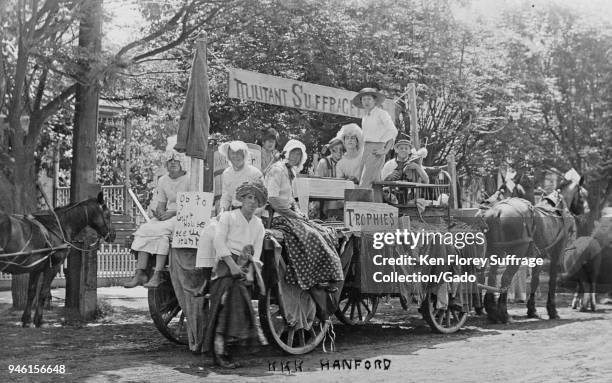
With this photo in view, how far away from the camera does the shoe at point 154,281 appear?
929 cm

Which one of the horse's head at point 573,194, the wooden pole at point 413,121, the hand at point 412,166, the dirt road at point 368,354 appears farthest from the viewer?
the horse's head at point 573,194

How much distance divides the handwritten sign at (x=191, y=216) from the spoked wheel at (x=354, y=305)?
2292 millimetres

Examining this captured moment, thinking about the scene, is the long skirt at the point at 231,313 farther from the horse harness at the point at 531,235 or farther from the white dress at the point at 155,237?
the horse harness at the point at 531,235

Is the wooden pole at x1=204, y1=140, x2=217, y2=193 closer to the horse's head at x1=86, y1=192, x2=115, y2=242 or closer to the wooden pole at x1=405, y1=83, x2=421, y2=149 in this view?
the horse's head at x1=86, y1=192, x2=115, y2=242

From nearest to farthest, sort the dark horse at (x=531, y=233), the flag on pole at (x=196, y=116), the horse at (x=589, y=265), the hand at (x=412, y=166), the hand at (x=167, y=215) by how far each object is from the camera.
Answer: the flag on pole at (x=196, y=116) → the hand at (x=167, y=215) → the hand at (x=412, y=166) → the dark horse at (x=531, y=233) → the horse at (x=589, y=265)

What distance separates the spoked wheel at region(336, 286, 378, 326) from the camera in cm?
1097

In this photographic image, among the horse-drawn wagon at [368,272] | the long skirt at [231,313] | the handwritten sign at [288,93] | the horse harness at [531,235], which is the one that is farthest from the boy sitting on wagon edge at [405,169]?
the long skirt at [231,313]

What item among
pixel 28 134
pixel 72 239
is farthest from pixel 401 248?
pixel 28 134

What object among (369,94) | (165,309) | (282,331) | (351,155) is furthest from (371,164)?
(165,309)

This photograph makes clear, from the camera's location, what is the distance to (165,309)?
400 inches

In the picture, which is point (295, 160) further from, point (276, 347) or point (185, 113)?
point (276, 347)

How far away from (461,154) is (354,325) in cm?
1047

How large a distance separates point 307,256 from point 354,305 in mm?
3130

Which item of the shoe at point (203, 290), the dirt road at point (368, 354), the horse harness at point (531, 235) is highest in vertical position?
the horse harness at point (531, 235)
